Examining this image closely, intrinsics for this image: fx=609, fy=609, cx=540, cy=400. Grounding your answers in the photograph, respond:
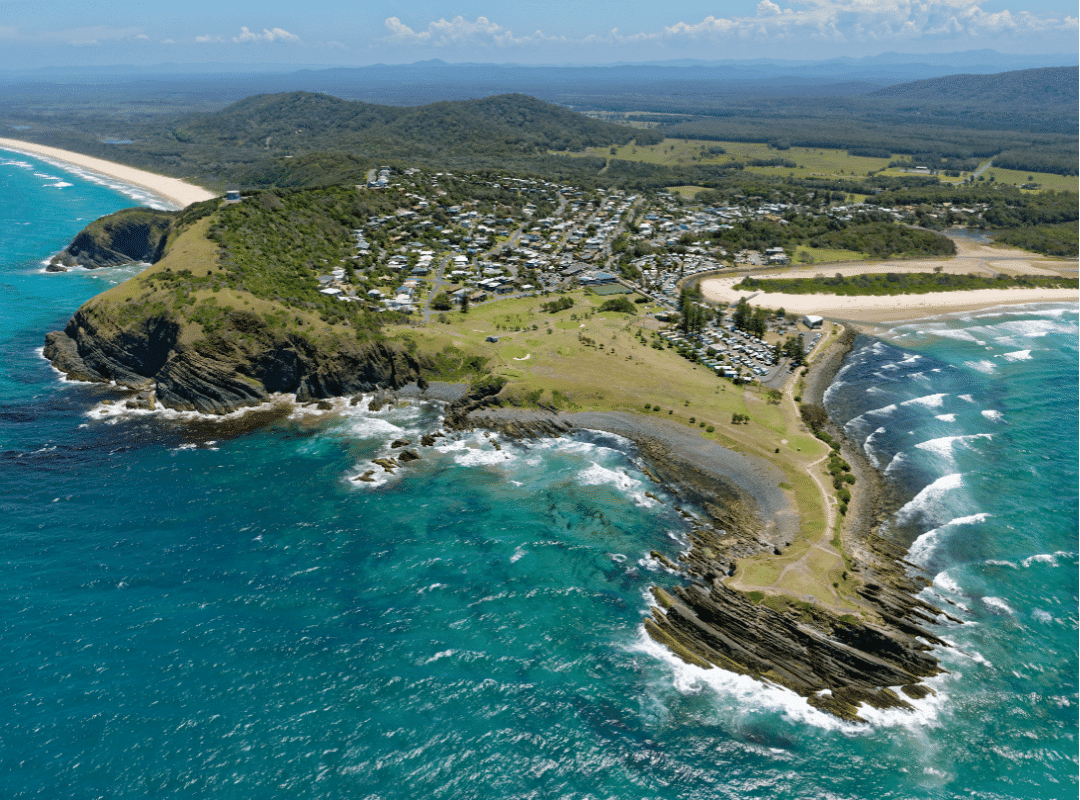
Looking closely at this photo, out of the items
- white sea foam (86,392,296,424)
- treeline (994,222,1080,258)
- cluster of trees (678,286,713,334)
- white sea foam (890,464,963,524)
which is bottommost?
white sea foam (890,464,963,524)

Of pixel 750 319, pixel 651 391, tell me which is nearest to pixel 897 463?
pixel 651 391

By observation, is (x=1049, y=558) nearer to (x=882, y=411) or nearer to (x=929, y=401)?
(x=882, y=411)

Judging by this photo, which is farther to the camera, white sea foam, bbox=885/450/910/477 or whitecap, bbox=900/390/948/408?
whitecap, bbox=900/390/948/408

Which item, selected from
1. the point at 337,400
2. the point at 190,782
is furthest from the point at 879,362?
the point at 190,782

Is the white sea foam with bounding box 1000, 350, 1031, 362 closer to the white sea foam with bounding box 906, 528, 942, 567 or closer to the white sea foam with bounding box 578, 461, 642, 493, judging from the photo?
the white sea foam with bounding box 906, 528, 942, 567

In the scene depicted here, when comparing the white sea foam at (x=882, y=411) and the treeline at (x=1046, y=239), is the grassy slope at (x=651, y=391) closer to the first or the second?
the white sea foam at (x=882, y=411)

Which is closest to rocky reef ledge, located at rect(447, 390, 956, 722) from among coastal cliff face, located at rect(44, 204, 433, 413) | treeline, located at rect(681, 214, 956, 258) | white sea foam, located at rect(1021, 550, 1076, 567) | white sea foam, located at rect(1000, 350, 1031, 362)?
white sea foam, located at rect(1021, 550, 1076, 567)
